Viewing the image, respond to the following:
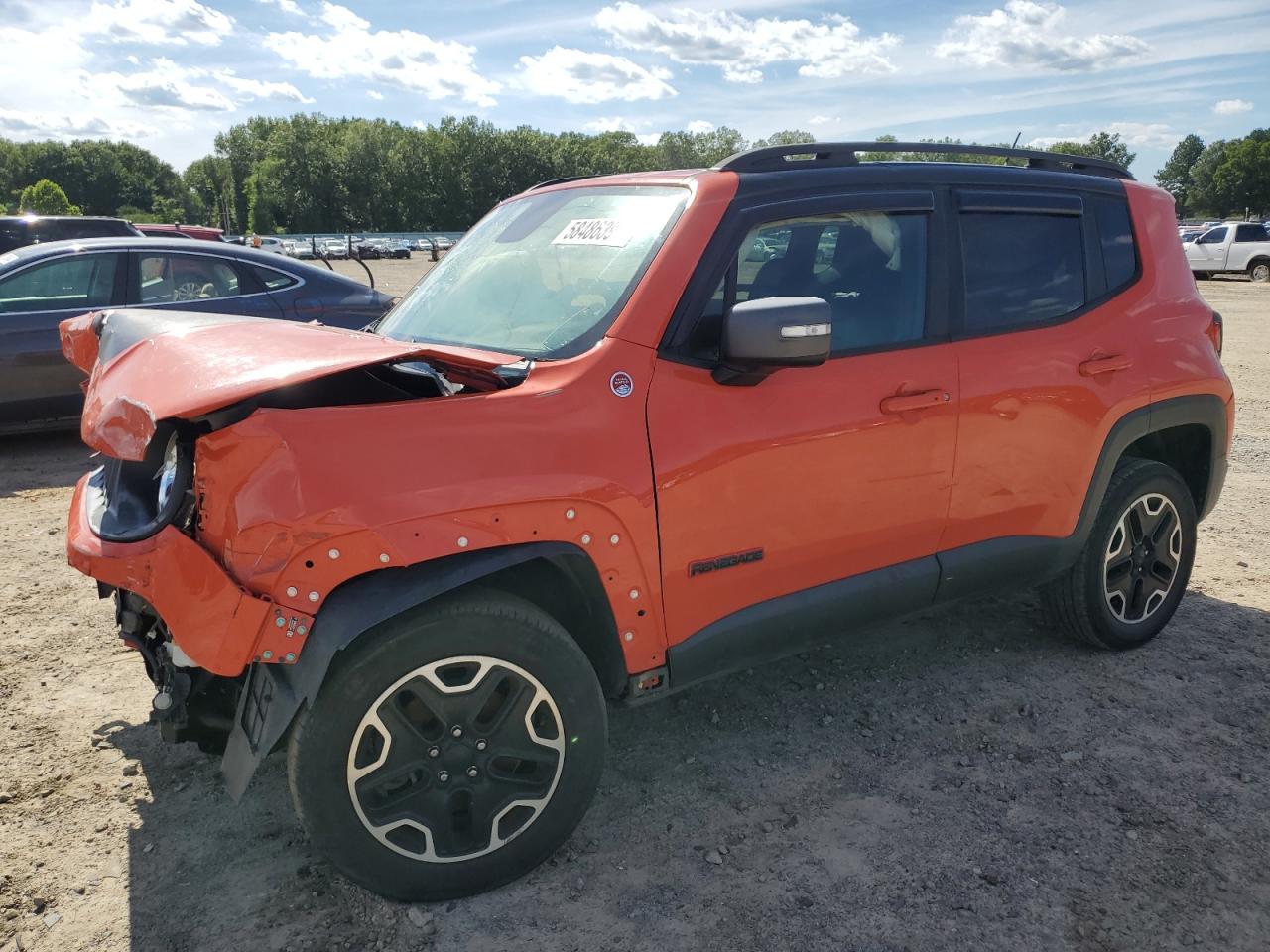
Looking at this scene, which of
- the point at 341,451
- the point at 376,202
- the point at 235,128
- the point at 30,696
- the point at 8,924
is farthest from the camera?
the point at 235,128

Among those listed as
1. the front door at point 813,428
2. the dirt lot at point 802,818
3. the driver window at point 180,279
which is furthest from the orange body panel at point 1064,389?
the driver window at point 180,279

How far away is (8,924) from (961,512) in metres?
3.20

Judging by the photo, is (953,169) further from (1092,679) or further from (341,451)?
(341,451)

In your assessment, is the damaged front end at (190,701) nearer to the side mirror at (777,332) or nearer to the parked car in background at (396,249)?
the side mirror at (777,332)

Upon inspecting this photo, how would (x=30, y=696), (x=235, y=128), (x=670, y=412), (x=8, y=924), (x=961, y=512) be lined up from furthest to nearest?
(x=235, y=128), (x=30, y=696), (x=961, y=512), (x=670, y=412), (x=8, y=924)

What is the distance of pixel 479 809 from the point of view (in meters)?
2.52

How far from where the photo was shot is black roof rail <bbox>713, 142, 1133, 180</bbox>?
9.98ft

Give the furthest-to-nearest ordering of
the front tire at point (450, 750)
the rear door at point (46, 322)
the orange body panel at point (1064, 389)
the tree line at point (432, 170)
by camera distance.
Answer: the tree line at point (432, 170)
the rear door at point (46, 322)
the orange body panel at point (1064, 389)
the front tire at point (450, 750)

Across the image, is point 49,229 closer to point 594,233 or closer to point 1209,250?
point 594,233

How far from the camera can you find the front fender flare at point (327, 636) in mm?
2201

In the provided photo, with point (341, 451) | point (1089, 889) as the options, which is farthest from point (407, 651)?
point (1089, 889)

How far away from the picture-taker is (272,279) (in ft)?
26.0

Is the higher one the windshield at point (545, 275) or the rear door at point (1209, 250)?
the windshield at point (545, 275)

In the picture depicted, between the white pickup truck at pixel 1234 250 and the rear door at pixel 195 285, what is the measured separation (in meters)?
27.6
